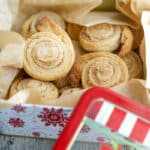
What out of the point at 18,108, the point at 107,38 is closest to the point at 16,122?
the point at 18,108

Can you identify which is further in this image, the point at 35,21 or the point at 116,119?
the point at 35,21

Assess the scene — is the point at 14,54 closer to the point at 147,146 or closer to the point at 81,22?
the point at 81,22

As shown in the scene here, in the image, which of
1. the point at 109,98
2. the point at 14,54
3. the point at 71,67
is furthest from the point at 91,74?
the point at 109,98

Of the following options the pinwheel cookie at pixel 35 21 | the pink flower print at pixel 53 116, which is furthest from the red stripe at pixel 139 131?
the pinwheel cookie at pixel 35 21

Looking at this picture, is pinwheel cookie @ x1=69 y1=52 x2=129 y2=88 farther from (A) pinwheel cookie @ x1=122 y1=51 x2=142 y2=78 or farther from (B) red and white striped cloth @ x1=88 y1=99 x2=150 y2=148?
(B) red and white striped cloth @ x1=88 y1=99 x2=150 y2=148

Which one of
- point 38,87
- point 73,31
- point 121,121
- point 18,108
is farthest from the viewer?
point 73,31

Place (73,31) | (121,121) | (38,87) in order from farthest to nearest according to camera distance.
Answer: (73,31), (38,87), (121,121)

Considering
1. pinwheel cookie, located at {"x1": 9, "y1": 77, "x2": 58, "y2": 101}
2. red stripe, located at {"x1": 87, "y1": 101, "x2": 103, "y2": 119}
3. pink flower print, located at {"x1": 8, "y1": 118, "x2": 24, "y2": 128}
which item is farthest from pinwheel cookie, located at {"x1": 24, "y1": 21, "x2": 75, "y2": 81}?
red stripe, located at {"x1": 87, "y1": 101, "x2": 103, "y2": 119}

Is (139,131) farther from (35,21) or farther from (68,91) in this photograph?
(35,21)
